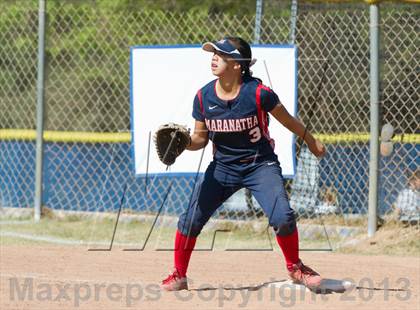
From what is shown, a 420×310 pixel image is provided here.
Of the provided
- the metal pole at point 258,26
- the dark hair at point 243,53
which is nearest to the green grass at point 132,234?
the metal pole at point 258,26

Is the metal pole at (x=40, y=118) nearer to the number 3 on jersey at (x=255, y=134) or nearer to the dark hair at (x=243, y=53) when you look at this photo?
the dark hair at (x=243, y=53)

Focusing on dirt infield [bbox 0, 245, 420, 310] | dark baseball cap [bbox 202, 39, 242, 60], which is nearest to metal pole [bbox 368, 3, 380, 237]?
dirt infield [bbox 0, 245, 420, 310]

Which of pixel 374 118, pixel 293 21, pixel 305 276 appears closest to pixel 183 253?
pixel 305 276

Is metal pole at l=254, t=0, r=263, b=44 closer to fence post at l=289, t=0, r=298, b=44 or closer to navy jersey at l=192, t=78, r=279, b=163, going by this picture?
fence post at l=289, t=0, r=298, b=44

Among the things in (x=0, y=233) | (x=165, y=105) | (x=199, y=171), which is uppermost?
(x=165, y=105)

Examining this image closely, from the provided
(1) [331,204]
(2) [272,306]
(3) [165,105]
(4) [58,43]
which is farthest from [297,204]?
(4) [58,43]

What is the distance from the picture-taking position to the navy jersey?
6383mm

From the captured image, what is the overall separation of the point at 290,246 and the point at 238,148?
763 mm

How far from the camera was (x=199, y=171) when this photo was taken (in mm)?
9414

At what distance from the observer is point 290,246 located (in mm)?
6520

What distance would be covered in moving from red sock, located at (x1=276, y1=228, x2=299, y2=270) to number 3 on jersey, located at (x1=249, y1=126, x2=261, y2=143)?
680mm

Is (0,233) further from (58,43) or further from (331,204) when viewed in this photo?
(58,43)

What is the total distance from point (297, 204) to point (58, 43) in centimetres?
613

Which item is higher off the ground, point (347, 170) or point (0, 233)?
point (347, 170)
